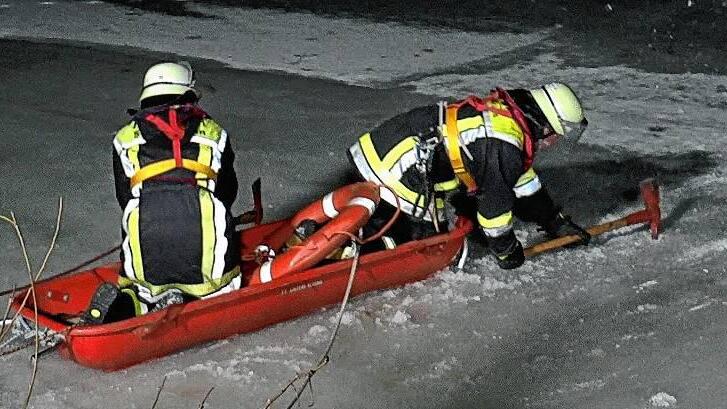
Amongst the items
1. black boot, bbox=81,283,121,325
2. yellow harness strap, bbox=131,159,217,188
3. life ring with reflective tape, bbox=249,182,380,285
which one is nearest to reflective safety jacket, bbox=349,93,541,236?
life ring with reflective tape, bbox=249,182,380,285

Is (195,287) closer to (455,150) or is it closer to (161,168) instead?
(161,168)

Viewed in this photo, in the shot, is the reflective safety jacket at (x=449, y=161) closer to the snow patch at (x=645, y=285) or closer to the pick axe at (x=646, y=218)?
the pick axe at (x=646, y=218)

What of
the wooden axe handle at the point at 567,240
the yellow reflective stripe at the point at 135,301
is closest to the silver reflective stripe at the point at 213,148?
the yellow reflective stripe at the point at 135,301

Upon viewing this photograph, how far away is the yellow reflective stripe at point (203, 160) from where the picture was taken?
447cm

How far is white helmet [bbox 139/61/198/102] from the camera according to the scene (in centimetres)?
458

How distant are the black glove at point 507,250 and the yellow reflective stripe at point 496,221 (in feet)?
0.20

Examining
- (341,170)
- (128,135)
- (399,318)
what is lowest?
(341,170)

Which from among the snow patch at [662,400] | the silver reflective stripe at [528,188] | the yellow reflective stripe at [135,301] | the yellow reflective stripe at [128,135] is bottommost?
the yellow reflective stripe at [135,301]

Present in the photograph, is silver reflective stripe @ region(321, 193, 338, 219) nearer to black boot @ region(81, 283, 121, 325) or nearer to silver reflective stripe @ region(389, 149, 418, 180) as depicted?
silver reflective stripe @ region(389, 149, 418, 180)

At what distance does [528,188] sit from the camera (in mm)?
5168

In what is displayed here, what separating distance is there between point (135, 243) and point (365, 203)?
1029 millimetres

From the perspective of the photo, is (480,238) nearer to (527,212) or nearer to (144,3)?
(527,212)

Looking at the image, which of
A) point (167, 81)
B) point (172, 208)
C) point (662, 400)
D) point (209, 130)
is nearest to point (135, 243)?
point (172, 208)

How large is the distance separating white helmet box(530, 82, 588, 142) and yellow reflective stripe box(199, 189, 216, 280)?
5.07 ft
